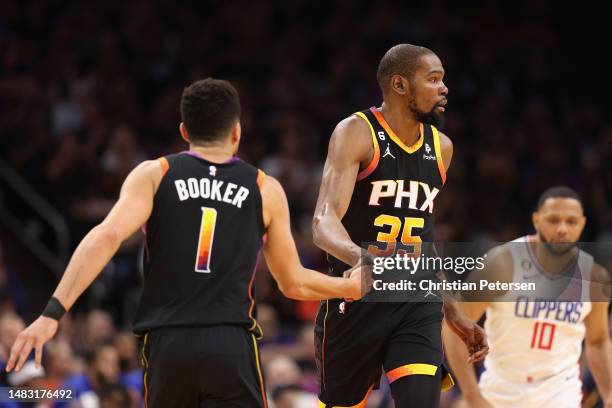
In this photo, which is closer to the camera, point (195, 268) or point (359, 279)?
point (195, 268)

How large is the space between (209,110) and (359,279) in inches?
48.0

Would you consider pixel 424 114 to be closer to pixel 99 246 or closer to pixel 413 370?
pixel 413 370

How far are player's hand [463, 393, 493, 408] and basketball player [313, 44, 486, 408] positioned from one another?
911mm

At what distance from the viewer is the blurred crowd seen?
13477 mm

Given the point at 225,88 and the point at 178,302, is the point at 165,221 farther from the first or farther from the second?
the point at 225,88

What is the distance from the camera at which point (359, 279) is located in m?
5.84

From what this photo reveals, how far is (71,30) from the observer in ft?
50.3

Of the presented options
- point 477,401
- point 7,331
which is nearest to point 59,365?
point 7,331

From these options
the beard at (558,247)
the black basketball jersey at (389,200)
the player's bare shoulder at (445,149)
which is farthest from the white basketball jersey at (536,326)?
the black basketball jersey at (389,200)

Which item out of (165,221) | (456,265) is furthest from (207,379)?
(456,265)

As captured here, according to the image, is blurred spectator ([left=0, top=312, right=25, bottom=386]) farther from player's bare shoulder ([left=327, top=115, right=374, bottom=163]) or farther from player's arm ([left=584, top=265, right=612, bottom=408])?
player's arm ([left=584, top=265, right=612, bottom=408])

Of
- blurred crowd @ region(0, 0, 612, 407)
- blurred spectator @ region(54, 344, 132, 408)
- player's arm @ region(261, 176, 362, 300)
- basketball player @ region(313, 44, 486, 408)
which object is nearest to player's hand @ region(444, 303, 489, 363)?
basketball player @ region(313, 44, 486, 408)

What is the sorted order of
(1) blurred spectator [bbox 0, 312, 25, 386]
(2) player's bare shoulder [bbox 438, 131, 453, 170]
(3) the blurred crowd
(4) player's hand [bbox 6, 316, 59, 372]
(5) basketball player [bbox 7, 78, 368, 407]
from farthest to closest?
(3) the blurred crowd, (1) blurred spectator [bbox 0, 312, 25, 386], (2) player's bare shoulder [bbox 438, 131, 453, 170], (5) basketball player [bbox 7, 78, 368, 407], (4) player's hand [bbox 6, 316, 59, 372]

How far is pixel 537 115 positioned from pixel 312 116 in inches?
133
